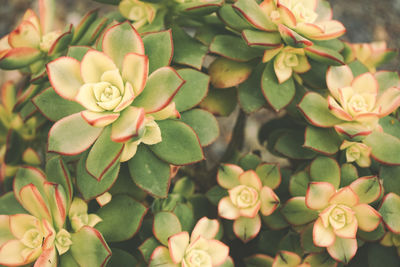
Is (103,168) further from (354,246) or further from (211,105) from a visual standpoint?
(354,246)

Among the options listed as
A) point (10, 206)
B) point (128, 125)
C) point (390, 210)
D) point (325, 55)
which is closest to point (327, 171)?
point (390, 210)

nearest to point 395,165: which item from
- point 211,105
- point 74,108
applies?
point 211,105

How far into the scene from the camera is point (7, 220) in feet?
2.94

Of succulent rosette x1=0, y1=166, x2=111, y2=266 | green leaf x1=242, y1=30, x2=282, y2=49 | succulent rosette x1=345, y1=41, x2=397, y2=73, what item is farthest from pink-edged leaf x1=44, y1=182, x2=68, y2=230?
succulent rosette x1=345, y1=41, x2=397, y2=73

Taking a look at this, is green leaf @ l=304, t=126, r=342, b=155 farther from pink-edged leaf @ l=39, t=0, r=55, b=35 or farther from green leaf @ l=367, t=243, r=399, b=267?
pink-edged leaf @ l=39, t=0, r=55, b=35

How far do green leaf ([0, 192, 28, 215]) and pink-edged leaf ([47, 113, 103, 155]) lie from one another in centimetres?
24

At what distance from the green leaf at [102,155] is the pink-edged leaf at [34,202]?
12 centimetres

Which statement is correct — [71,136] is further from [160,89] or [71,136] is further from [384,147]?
[384,147]

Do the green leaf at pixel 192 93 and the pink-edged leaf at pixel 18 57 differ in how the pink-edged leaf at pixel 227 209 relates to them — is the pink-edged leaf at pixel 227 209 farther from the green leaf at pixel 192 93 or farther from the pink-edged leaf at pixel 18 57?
the pink-edged leaf at pixel 18 57

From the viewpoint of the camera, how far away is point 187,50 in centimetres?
100

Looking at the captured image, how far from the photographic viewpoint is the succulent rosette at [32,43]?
0.98 m

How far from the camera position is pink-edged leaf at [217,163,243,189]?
101cm

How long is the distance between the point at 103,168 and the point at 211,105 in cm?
37

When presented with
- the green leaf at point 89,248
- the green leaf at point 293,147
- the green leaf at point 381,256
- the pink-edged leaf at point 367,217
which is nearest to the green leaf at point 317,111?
the green leaf at point 293,147
